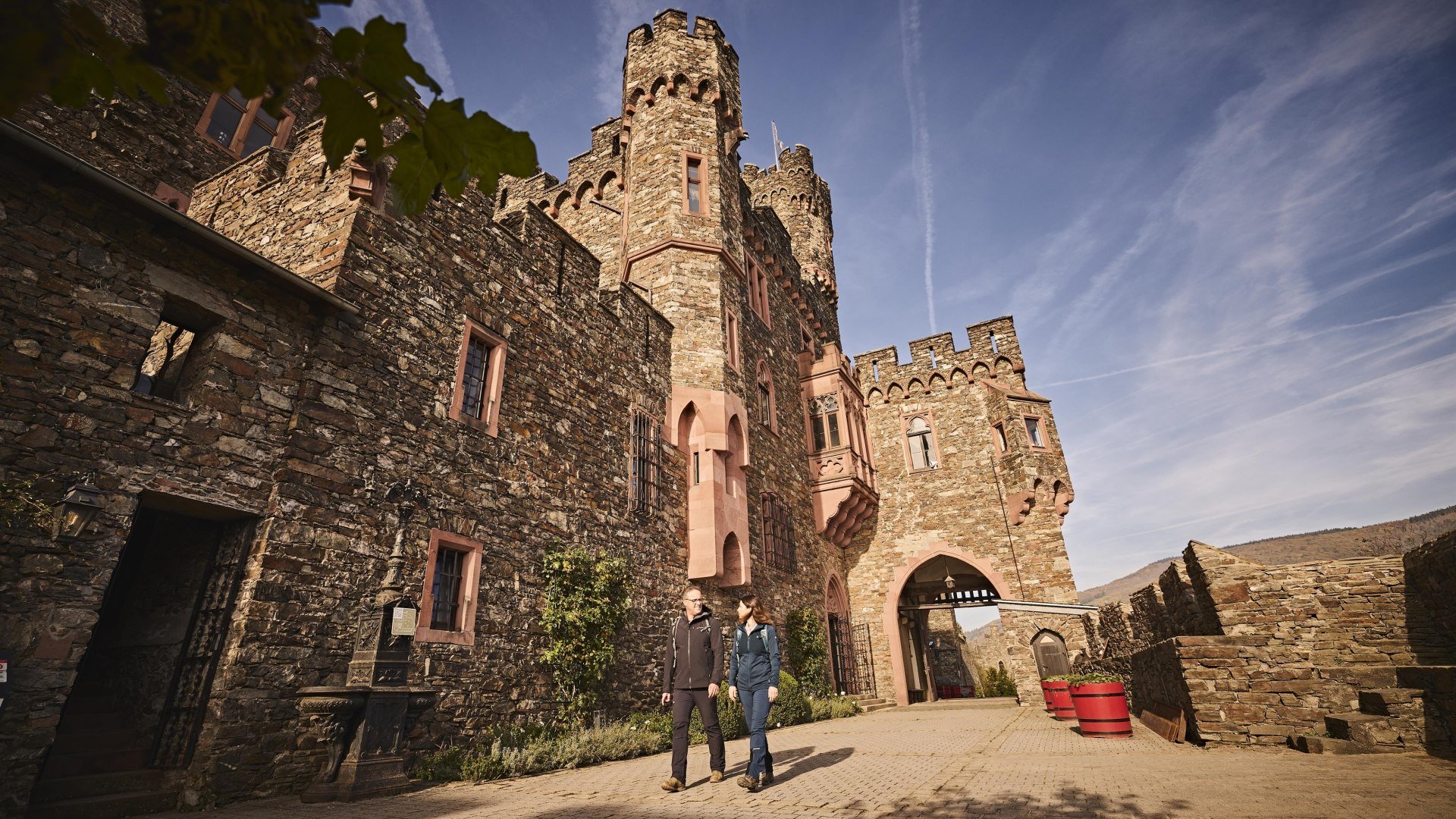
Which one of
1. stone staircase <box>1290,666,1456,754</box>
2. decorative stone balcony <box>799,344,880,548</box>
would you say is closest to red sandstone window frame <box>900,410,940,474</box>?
decorative stone balcony <box>799,344,880,548</box>

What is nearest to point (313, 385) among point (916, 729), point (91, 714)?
point (91, 714)

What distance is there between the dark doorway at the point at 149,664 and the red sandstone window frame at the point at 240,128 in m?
8.40

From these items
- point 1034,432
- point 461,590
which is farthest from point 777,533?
point 1034,432

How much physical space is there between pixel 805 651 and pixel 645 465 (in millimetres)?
6938

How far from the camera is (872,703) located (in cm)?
1817

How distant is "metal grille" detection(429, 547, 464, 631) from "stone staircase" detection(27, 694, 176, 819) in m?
2.53

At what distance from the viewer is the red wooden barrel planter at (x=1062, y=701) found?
1157 centimetres

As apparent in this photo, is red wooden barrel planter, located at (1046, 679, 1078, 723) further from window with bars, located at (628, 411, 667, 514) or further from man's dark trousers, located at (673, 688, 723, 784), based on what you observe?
man's dark trousers, located at (673, 688, 723, 784)

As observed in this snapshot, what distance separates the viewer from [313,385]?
261 inches

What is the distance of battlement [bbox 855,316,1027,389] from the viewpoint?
22.0 m

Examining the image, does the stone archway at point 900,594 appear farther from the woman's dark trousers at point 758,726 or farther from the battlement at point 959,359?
the woman's dark trousers at point 758,726

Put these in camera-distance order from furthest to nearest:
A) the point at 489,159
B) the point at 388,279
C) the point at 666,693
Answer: the point at 388,279
the point at 666,693
the point at 489,159

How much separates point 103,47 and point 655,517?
10488mm

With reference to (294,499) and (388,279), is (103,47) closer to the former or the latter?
(294,499)
